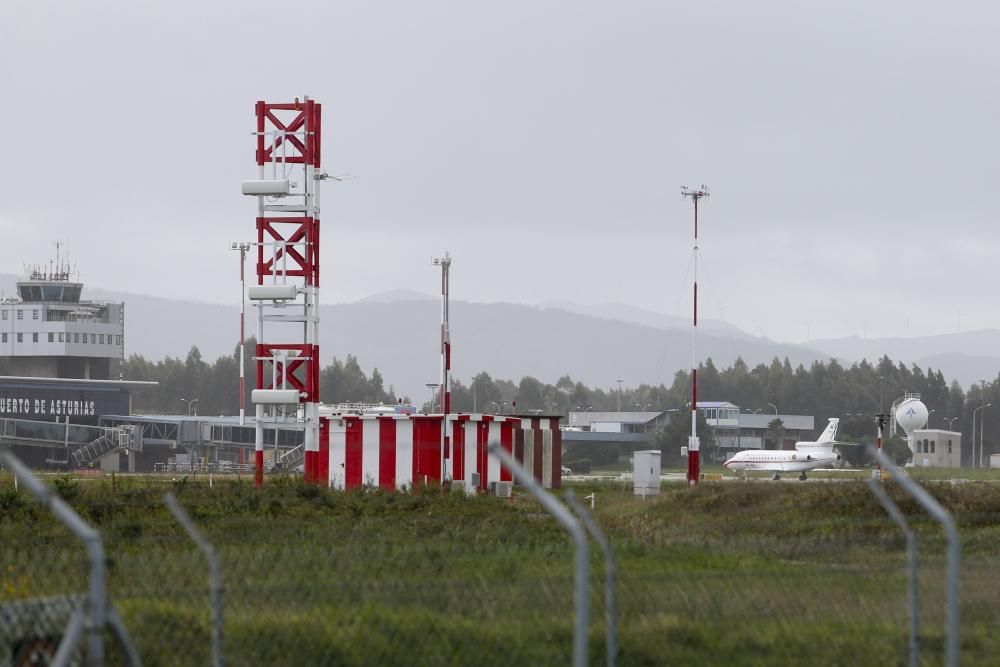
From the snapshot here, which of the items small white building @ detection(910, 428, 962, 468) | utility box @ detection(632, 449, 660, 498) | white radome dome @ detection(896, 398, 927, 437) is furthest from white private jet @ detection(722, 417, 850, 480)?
utility box @ detection(632, 449, 660, 498)

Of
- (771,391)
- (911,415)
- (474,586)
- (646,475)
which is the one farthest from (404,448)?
(771,391)

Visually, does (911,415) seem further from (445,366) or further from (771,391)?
(771,391)

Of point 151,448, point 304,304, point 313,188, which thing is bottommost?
point 151,448

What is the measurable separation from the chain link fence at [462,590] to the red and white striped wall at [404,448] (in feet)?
61.7

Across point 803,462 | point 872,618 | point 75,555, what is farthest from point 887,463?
point 803,462

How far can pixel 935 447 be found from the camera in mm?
109750

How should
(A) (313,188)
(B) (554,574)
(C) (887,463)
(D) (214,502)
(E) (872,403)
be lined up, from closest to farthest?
1. (C) (887,463)
2. (B) (554,574)
3. (D) (214,502)
4. (A) (313,188)
5. (E) (872,403)

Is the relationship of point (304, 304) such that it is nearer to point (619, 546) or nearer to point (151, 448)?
point (619, 546)

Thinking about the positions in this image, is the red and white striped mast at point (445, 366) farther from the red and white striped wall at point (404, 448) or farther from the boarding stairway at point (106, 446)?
the boarding stairway at point (106, 446)

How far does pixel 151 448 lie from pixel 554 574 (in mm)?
90029

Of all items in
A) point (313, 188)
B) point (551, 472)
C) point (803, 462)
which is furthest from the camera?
point (803, 462)

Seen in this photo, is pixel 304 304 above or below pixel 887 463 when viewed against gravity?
above

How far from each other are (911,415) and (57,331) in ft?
219

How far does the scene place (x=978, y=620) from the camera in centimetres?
1473
